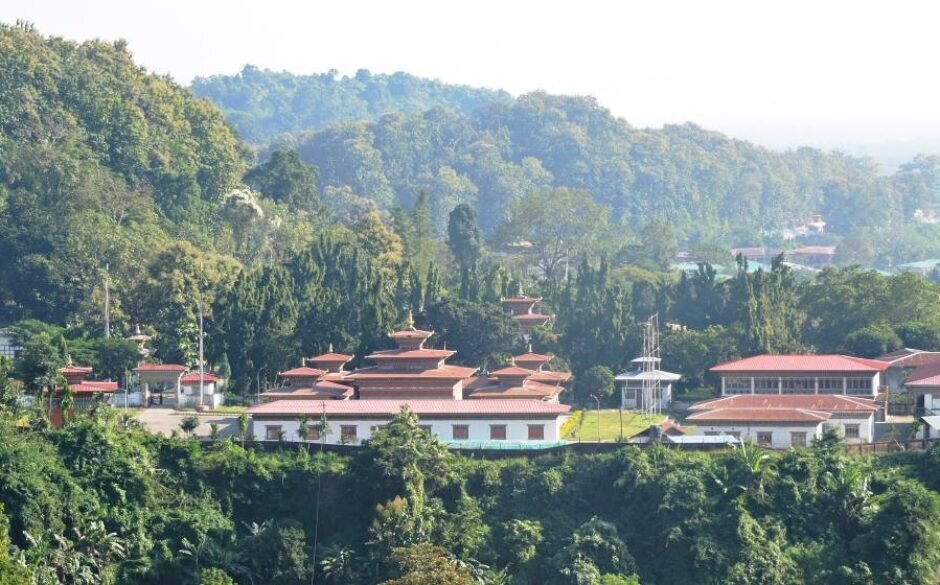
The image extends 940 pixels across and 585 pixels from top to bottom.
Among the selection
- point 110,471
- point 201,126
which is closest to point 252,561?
point 110,471

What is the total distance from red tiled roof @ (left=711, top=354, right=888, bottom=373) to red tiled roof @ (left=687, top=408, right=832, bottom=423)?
4.36 m

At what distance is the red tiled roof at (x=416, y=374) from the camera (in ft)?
209

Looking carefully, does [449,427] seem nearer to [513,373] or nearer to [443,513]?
[513,373]

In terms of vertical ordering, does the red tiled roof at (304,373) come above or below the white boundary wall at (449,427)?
above

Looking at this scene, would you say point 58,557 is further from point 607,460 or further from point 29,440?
point 607,460

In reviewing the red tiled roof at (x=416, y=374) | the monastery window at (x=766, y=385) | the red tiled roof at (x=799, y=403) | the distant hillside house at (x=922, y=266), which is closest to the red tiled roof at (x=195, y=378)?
the red tiled roof at (x=416, y=374)

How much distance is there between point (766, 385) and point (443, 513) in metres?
15.6

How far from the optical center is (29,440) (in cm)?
5406

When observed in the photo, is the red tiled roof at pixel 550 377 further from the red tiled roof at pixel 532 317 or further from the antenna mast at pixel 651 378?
the red tiled roof at pixel 532 317

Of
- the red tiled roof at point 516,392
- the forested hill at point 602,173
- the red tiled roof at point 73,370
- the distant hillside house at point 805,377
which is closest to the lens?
the red tiled roof at point 73,370

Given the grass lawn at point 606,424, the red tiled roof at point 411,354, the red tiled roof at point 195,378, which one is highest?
the red tiled roof at point 411,354

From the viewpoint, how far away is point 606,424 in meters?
64.7

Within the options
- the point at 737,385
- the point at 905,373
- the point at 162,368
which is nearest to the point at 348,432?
the point at 162,368

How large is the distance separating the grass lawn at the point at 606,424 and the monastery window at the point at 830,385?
5409 mm
